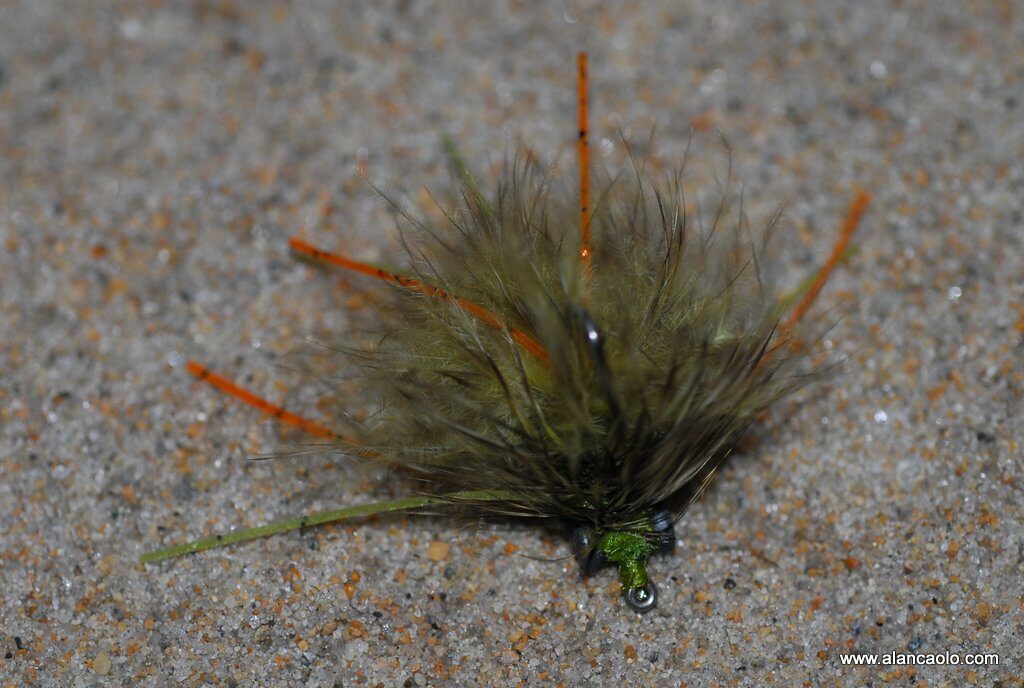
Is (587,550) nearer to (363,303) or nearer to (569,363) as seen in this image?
(569,363)

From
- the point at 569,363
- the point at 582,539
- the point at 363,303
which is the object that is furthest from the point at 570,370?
the point at 363,303

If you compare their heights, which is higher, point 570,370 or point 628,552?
point 570,370

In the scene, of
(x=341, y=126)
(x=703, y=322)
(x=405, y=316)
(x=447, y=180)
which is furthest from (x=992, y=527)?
(x=341, y=126)

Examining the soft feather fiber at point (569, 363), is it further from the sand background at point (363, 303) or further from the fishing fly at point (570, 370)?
the sand background at point (363, 303)

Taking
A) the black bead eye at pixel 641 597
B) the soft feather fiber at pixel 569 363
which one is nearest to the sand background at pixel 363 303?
the black bead eye at pixel 641 597

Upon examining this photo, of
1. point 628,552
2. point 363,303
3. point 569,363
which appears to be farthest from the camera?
point 363,303

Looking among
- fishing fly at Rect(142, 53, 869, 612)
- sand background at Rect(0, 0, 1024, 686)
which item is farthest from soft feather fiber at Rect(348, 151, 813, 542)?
sand background at Rect(0, 0, 1024, 686)

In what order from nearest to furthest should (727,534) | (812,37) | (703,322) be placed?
(703,322) → (727,534) → (812,37)

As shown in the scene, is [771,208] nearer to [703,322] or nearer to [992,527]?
[703,322]

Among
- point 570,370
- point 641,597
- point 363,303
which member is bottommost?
point 641,597
